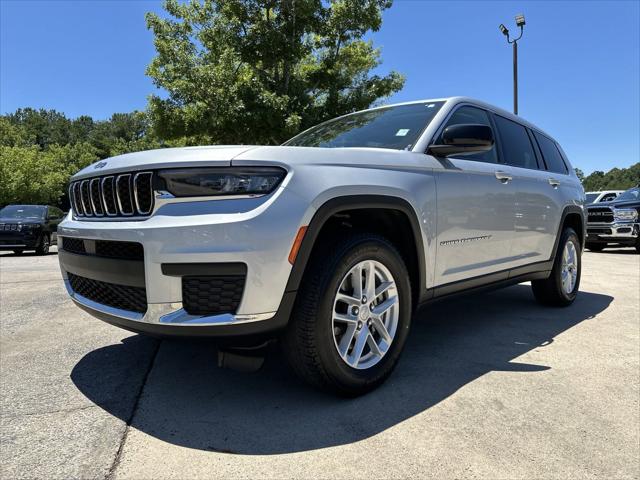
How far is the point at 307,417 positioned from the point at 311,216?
3.10 feet

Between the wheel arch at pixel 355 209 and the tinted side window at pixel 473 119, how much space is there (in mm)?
905

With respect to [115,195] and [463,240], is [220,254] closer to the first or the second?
[115,195]

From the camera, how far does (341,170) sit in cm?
237

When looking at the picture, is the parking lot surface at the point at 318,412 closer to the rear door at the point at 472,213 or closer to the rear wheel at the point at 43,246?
the rear door at the point at 472,213

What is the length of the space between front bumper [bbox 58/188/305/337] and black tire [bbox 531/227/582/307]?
11.3 ft

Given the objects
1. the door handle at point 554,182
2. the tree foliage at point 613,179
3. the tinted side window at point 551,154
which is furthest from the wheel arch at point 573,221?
the tree foliage at point 613,179

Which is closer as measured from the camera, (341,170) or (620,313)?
(341,170)

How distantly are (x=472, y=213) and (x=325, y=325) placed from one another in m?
1.51

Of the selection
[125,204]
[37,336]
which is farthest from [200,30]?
[125,204]

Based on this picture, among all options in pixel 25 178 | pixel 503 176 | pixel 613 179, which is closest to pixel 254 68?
pixel 503 176

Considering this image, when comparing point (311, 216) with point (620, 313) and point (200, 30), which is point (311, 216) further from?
point (200, 30)

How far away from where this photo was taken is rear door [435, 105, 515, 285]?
300cm

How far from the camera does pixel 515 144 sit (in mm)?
4152

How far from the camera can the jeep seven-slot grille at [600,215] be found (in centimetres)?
1238
